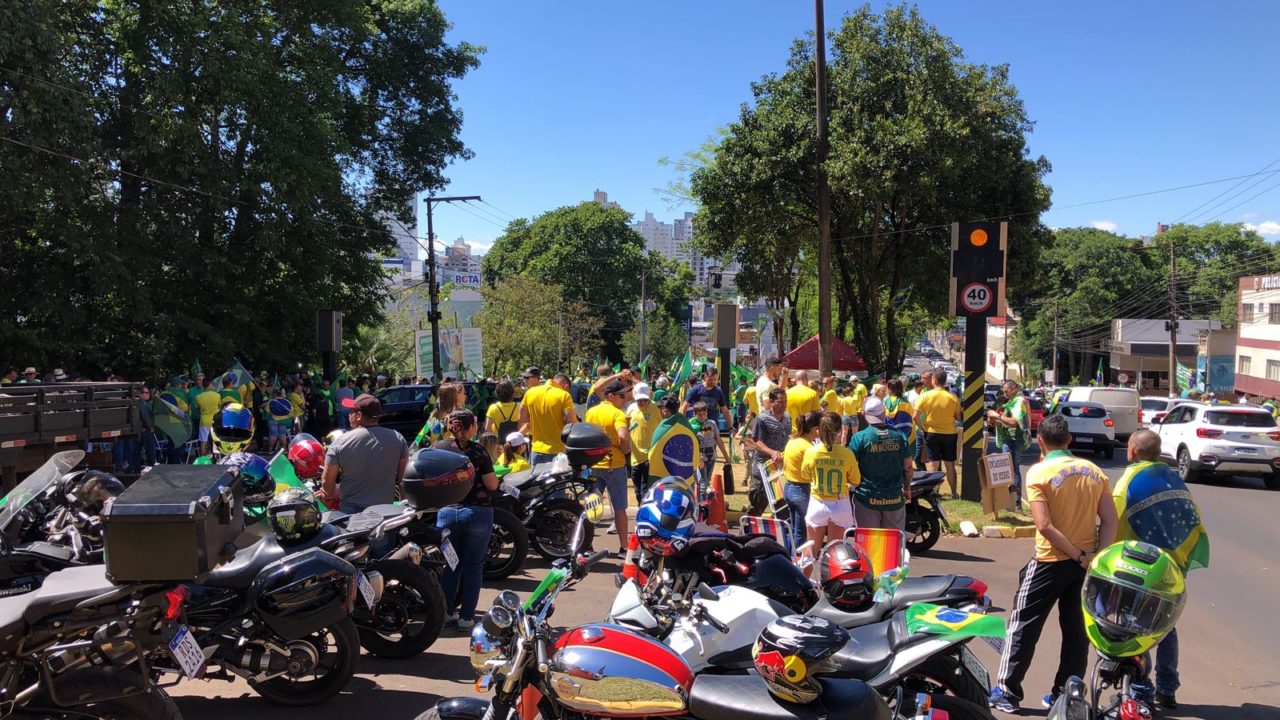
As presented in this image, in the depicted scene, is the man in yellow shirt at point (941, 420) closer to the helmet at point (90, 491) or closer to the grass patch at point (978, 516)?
the grass patch at point (978, 516)

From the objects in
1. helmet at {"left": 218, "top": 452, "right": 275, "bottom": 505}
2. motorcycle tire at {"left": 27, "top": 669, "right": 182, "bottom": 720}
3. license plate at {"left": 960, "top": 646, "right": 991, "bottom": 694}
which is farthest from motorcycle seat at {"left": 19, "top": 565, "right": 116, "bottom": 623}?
license plate at {"left": 960, "top": 646, "right": 991, "bottom": 694}

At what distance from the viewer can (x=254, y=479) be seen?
21.4 ft

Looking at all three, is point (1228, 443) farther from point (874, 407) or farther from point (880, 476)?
point (880, 476)

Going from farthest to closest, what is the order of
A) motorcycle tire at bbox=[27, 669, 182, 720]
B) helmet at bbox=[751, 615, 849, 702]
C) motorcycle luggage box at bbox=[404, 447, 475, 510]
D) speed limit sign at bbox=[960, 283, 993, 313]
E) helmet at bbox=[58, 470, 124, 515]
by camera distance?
speed limit sign at bbox=[960, 283, 993, 313] → motorcycle luggage box at bbox=[404, 447, 475, 510] → helmet at bbox=[58, 470, 124, 515] → motorcycle tire at bbox=[27, 669, 182, 720] → helmet at bbox=[751, 615, 849, 702]

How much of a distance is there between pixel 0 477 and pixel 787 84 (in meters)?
21.5

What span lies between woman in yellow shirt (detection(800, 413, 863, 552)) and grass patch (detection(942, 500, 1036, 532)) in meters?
4.12

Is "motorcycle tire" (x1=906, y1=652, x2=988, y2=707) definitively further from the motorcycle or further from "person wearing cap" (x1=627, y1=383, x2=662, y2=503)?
the motorcycle

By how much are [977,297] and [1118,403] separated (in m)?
13.8

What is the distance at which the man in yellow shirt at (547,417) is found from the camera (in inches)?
380

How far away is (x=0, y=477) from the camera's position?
10.7 meters

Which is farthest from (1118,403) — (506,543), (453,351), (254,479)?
(254,479)

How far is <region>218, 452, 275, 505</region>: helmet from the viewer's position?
253 inches

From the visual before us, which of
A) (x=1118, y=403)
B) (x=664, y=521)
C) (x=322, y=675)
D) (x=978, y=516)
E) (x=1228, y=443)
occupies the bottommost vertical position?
(x=978, y=516)

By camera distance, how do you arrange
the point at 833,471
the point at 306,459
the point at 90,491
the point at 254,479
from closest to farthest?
1. the point at 90,491
2. the point at 254,479
3. the point at 833,471
4. the point at 306,459
